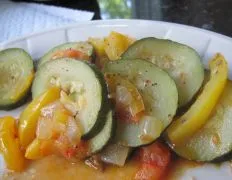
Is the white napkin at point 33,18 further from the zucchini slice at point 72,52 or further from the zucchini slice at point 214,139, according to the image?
the zucchini slice at point 214,139

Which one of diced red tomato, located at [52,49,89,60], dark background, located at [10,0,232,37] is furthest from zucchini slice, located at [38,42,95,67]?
dark background, located at [10,0,232,37]

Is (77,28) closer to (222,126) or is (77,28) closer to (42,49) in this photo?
(42,49)

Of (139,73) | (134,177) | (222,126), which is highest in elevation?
(139,73)

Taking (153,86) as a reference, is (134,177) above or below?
below

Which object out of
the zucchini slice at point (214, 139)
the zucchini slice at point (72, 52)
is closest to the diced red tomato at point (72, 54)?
the zucchini slice at point (72, 52)

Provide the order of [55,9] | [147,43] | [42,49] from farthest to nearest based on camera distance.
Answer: [55,9] < [42,49] < [147,43]

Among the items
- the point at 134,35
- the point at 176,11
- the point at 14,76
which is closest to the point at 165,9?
the point at 176,11

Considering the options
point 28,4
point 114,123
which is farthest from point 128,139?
point 28,4
